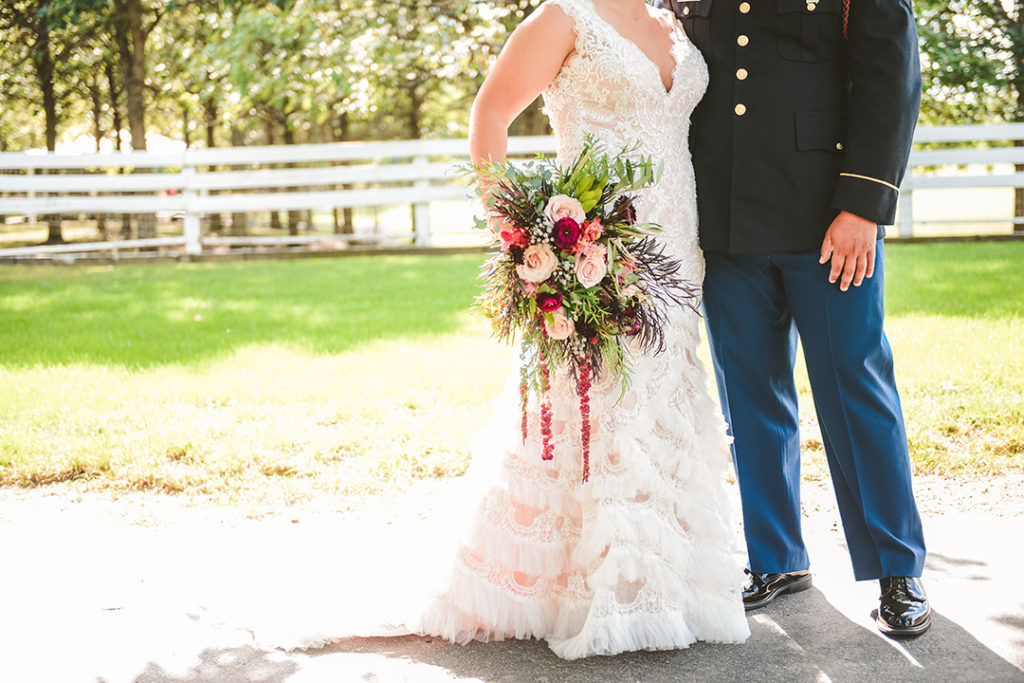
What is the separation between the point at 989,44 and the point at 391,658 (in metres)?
15.5

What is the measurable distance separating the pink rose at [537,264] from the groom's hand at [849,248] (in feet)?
2.97

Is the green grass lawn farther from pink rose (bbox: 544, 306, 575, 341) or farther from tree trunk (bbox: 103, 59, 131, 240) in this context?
tree trunk (bbox: 103, 59, 131, 240)

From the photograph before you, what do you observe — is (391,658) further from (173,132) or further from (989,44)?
(173,132)

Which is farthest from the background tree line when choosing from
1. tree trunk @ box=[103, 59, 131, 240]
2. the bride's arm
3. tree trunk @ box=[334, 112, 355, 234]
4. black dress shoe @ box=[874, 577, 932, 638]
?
black dress shoe @ box=[874, 577, 932, 638]

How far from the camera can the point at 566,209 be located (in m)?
2.66

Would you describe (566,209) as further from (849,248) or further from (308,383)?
(308,383)

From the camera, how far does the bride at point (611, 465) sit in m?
2.84

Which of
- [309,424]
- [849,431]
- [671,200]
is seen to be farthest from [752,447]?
[309,424]

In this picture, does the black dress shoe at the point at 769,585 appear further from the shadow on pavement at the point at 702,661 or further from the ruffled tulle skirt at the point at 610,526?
the ruffled tulle skirt at the point at 610,526

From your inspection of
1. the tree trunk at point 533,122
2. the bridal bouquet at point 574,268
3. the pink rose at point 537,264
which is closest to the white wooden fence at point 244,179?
the tree trunk at point 533,122

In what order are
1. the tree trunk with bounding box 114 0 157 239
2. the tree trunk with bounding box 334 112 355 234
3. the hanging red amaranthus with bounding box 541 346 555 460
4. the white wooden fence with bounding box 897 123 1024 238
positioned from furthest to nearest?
the tree trunk with bounding box 334 112 355 234 < the tree trunk with bounding box 114 0 157 239 < the white wooden fence with bounding box 897 123 1024 238 < the hanging red amaranthus with bounding box 541 346 555 460

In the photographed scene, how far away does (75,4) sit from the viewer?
15789 millimetres

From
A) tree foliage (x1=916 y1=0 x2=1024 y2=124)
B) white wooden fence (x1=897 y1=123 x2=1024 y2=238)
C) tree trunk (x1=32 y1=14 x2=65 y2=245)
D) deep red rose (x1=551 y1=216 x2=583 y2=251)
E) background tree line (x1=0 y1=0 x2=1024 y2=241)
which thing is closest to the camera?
deep red rose (x1=551 y1=216 x2=583 y2=251)

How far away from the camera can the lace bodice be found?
113 inches
